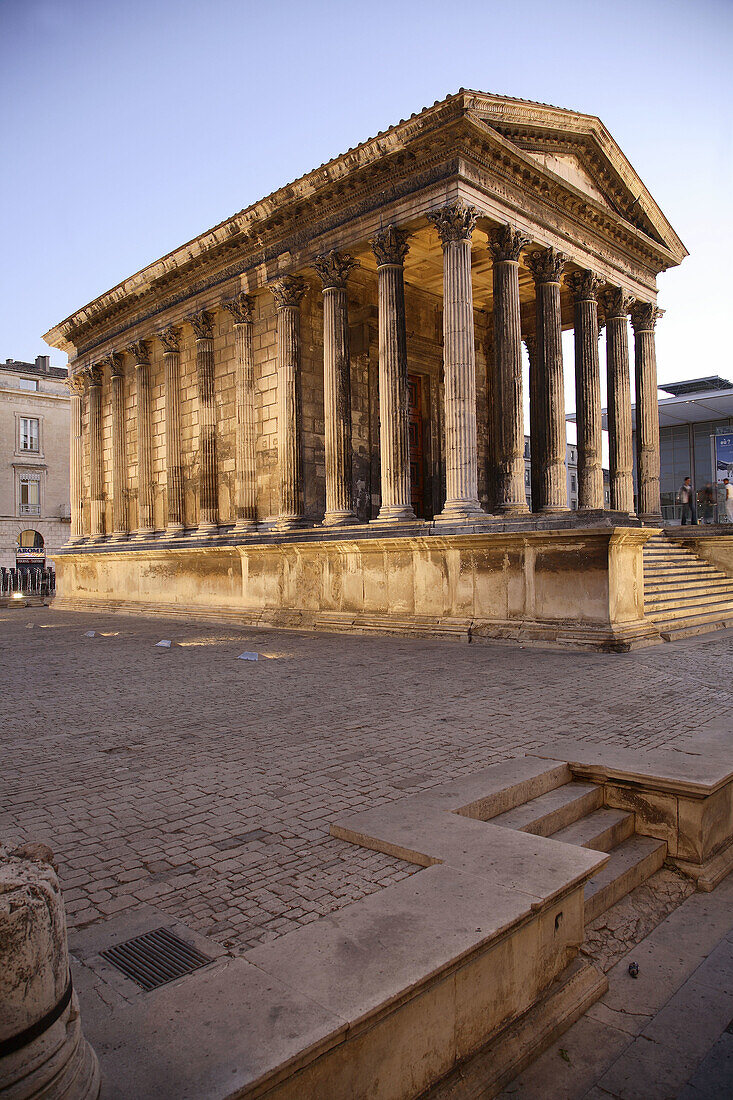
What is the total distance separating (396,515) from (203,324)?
384 inches

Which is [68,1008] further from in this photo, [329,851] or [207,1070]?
[329,851]

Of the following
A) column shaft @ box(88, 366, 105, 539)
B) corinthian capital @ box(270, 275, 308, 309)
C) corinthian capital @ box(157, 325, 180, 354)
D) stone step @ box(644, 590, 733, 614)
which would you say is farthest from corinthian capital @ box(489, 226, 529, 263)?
column shaft @ box(88, 366, 105, 539)

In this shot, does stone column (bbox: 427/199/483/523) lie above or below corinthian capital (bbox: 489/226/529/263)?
below

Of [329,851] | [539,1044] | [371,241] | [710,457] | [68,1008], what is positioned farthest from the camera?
[710,457]

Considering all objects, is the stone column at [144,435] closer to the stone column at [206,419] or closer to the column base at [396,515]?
the stone column at [206,419]

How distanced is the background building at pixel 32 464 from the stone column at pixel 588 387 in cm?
3728

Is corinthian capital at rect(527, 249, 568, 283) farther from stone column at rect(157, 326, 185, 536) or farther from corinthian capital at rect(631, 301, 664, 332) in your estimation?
stone column at rect(157, 326, 185, 536)

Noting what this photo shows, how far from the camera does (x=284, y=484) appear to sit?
1797cm

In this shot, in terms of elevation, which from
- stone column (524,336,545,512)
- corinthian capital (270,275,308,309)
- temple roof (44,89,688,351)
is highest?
temple roof (44,89,688,351)

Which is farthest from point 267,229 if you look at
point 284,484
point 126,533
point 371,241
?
point 126,533

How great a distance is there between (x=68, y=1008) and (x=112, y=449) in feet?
83.2

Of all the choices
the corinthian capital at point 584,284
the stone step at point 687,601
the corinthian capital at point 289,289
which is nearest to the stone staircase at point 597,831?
the stone step at point 687,601

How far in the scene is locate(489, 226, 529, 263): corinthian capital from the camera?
52.0 feet

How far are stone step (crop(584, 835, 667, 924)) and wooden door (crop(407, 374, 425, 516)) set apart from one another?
17.6m
